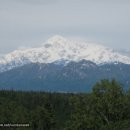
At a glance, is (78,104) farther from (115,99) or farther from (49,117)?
(49,117)

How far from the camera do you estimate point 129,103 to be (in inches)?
3312

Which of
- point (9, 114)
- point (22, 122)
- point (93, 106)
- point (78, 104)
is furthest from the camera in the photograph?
point (9, 114)

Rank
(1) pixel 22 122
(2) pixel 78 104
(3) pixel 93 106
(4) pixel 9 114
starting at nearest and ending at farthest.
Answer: (3) pixel 93 106
(2) pixel 78 104
(1) pixel 22 122
(4) pixel 9 114

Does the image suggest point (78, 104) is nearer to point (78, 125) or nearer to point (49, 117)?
point (78, 125)

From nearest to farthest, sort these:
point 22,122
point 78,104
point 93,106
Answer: point 93,106, point 78,104, point 22,122

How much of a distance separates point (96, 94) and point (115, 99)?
3.38 metres

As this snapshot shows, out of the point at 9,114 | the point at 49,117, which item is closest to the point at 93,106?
the point at 49,117

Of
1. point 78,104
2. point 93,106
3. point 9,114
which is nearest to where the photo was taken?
point 93,106

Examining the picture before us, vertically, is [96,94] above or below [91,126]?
above

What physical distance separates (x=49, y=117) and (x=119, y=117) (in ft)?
164

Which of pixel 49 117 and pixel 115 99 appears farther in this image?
pixel 49 117

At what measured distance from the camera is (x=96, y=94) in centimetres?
8288

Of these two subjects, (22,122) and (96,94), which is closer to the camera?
(96,94)

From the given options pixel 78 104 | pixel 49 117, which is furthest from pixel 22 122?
pixel 78 104
